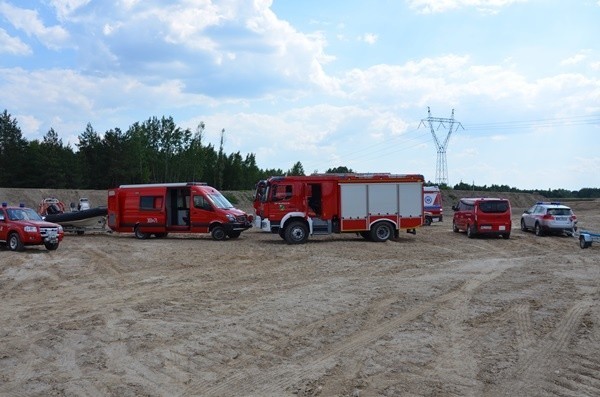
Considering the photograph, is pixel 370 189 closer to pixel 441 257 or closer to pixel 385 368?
pixel 441 257

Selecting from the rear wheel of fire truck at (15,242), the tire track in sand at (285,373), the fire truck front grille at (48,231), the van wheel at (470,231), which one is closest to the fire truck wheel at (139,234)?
the fire truck front grille at (48,231)

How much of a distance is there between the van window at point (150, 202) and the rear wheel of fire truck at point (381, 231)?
997cm

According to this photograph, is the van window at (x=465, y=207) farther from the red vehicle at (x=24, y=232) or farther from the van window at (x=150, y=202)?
the red vehicle at (x=24, y=232)

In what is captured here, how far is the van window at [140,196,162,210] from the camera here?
1144 inches

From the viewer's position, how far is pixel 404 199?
26625mm

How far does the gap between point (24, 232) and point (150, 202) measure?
26.7 ft

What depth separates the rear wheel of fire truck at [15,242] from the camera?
21719 millimetres

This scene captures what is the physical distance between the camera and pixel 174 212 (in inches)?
1149

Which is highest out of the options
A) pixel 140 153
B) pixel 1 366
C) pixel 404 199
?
pixel 140 153

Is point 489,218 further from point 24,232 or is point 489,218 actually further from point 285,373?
point 285,373

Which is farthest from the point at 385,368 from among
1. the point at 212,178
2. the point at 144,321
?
the point at 212,178

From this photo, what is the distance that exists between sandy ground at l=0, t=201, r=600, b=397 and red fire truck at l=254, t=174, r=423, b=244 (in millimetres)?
7351

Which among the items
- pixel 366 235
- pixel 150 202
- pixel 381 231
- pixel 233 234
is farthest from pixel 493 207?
pixel 150 202

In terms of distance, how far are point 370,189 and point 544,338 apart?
18.0 metres
